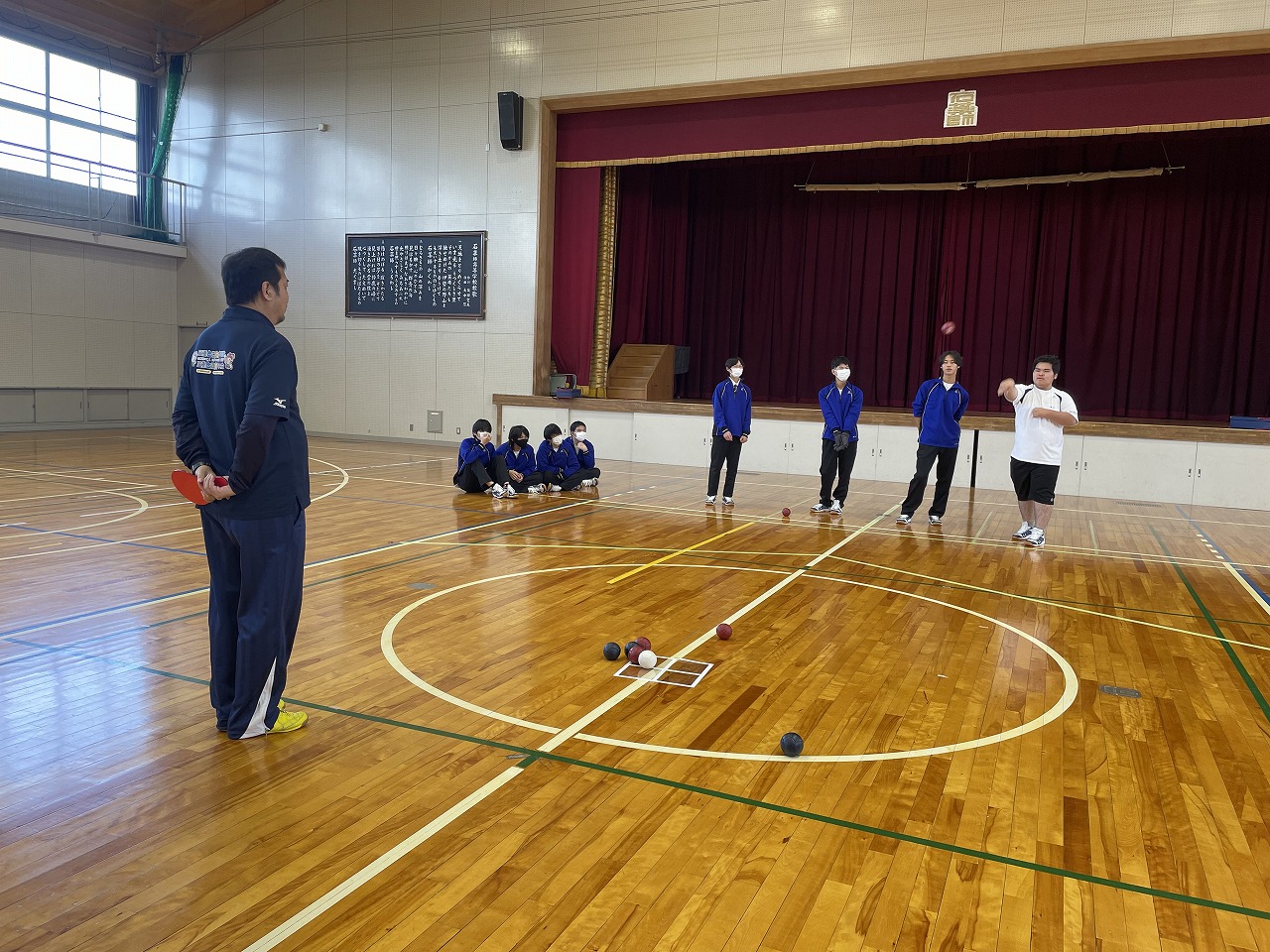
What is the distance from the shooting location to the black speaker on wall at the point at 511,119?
1395 centimetres

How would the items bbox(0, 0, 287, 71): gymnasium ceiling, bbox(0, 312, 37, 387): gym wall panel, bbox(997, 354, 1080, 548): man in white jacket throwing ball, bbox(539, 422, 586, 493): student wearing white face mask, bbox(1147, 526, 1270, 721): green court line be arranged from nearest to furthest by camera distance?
bbox(1147, 526, 1270, 721): green court line, bbox(997, 354, 1080, 548): man in white jacket throwing ball, bbox(539, 422, 586, 493): student wearing white face mask, bbox(0, 0, 287, 71): gymnasium ceiling, bbox(0, 312, 37, 387): gym wall panel

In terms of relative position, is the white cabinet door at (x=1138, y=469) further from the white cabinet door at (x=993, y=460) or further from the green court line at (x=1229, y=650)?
the green court line at (x=1229, y=650)

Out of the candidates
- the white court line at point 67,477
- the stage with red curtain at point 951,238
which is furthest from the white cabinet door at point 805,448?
the white court line at point 67,477

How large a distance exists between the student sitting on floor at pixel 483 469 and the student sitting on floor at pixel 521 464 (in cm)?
7

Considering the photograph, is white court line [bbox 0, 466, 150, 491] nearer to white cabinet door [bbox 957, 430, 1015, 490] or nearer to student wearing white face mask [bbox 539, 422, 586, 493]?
student wearing white face mask [bbox 539, 422, 586, 493]

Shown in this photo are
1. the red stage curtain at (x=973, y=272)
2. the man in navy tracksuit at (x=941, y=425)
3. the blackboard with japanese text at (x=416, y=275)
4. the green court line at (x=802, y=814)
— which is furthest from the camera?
the blackboard with japanese text at (x=416, y=275)

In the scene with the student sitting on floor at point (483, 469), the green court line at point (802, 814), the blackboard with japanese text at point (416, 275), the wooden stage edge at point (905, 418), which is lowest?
the green court line at point (802, 814)

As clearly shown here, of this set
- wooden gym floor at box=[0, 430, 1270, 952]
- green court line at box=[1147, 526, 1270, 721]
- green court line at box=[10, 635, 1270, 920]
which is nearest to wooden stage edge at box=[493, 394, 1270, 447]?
green court line at box=[1147, 526, 1270, 721]

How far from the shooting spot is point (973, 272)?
15016 mm

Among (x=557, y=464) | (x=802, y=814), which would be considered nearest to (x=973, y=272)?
(x=557, y=464)

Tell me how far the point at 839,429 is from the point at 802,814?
21.7 feet

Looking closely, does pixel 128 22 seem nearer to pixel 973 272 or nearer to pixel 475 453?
pixel 475 453

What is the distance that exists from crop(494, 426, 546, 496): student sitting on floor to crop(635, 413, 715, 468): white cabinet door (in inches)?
149

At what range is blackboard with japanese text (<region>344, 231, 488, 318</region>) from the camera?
580 inches
